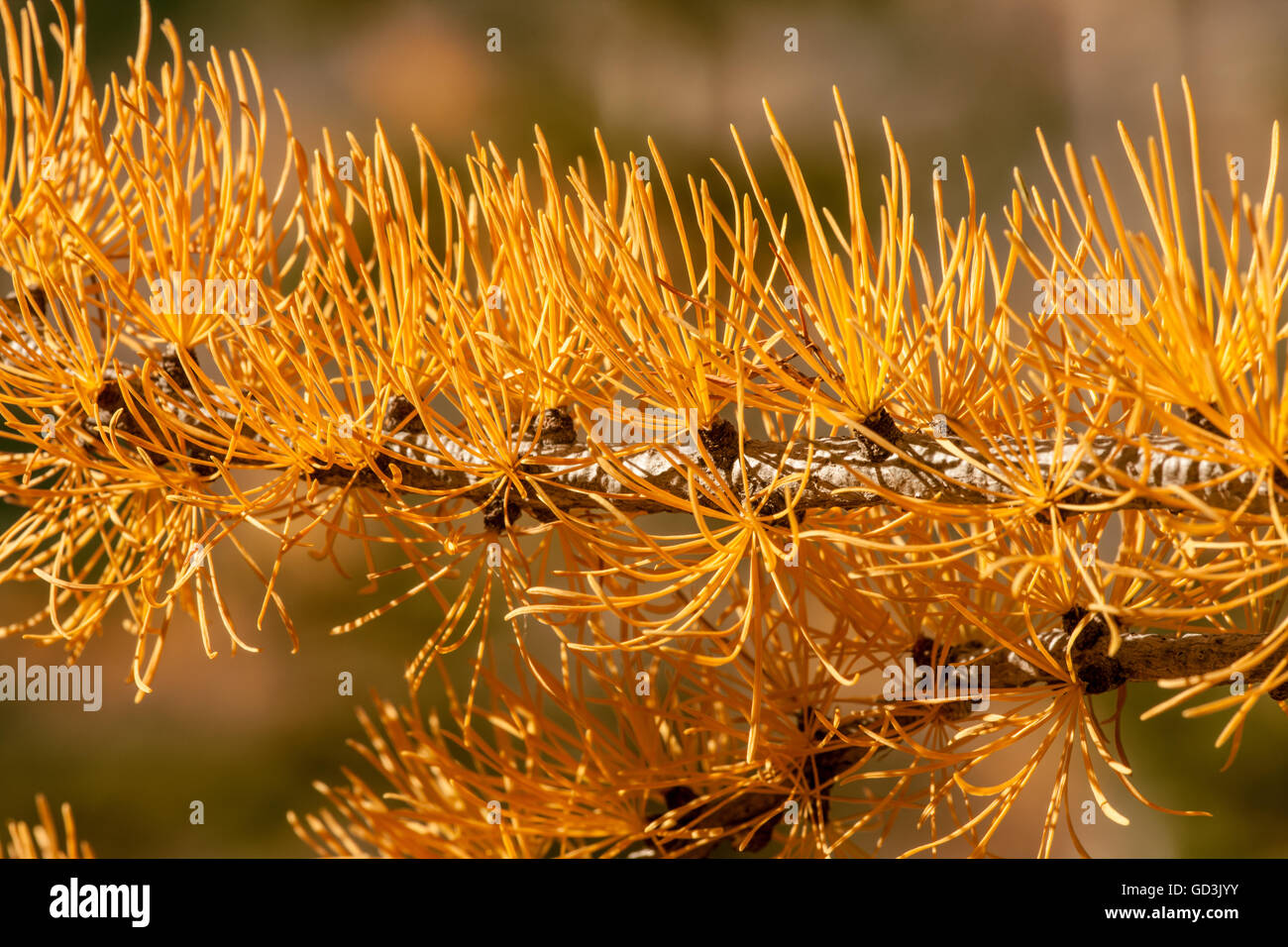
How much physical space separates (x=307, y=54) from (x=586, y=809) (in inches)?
27.9

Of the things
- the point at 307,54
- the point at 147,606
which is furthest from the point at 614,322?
the point at 307,54

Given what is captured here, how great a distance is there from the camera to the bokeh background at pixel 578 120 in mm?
729

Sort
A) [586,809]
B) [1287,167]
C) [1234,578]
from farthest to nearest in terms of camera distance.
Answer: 1. [1287,167]
2. [586,809]
3. [1234,578]

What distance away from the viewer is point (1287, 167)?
720mm

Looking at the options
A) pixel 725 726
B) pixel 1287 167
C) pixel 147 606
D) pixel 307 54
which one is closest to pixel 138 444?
pixel 147 606

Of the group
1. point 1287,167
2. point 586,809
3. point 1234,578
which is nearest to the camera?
point 1234,578

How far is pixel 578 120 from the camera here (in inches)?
30.6

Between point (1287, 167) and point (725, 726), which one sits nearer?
point (725, 726)

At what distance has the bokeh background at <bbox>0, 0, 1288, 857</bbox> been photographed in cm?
73

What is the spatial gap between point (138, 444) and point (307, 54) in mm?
678

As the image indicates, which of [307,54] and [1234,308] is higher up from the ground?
[307,54]

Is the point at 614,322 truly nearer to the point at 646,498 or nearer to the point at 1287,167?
the point at 646,498
